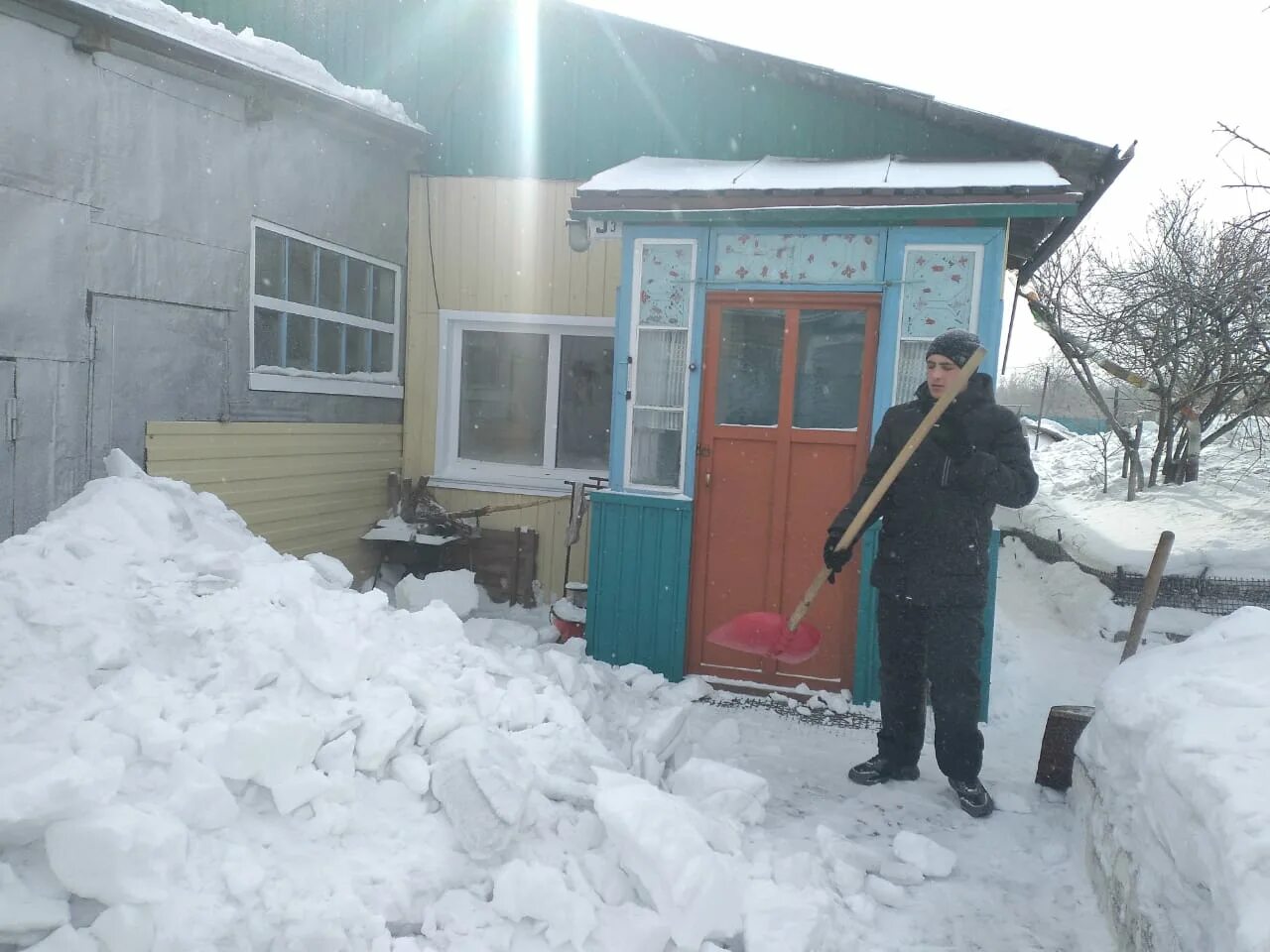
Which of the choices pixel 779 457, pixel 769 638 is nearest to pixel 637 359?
pixel 779 457

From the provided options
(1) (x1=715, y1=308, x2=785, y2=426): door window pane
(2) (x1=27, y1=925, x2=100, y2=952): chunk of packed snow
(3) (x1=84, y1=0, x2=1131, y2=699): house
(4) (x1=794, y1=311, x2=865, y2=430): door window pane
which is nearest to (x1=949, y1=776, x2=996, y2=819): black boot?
(3) (x1=84, y1=0, x2=1131, y2=699): house

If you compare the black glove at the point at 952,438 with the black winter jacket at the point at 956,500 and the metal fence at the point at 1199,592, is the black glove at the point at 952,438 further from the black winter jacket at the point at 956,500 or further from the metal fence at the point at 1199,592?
the metal fence at the point at 1199,592

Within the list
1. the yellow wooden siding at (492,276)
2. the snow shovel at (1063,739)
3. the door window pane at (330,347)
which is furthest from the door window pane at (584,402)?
the snow shovel at (1063,739)

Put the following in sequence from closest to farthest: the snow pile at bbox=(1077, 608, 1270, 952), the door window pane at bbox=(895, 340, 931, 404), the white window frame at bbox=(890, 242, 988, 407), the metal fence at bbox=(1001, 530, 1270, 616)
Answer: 1. the snow pile at bbox=(1077, 608, 1270, 952)
2. the white window frame at bbox=(890, 242, 988, 407)
3. the door window pane at bbox=(895, 340, 931, 404)
4. the metal fence at bbox=(1001, 530, 1270, 616)

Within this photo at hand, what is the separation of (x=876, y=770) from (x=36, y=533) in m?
3.58

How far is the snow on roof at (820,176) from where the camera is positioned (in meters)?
4.55

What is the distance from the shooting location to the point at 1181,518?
25.8 ft

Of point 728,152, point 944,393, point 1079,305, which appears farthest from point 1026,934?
point 1079,305

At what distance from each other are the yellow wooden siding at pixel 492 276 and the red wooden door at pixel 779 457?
1738 millimetres

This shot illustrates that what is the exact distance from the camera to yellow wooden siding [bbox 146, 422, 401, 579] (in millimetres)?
5141

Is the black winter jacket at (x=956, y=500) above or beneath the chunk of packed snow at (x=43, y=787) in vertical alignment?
above

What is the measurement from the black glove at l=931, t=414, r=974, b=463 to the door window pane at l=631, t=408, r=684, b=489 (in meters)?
1.85

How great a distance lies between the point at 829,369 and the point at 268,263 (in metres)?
3.70

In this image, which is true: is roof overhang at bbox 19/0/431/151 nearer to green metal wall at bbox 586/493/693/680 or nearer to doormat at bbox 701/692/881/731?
green metal wall at bbox 586/493/693/680
